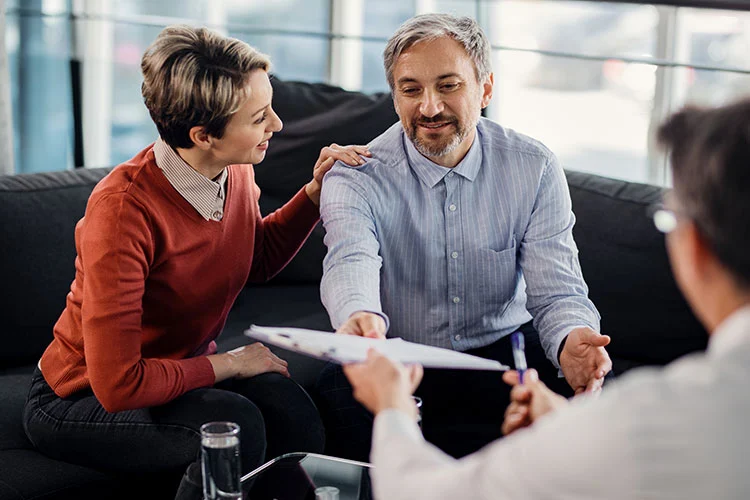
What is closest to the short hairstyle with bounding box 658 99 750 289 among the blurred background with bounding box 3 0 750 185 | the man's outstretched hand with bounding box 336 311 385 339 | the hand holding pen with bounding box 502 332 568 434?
the hand holding pen with bounding box 502 332 568 434

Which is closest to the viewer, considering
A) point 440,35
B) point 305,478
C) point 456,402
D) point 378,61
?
point 305,478

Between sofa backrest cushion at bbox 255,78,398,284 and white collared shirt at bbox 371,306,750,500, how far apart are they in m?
1.61

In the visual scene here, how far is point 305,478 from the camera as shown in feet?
5.05

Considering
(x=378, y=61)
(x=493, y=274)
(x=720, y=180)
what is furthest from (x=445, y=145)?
(x=378, y=61)

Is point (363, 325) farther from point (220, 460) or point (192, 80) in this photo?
point (192, 80)

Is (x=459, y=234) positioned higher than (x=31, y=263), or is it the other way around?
(x=459, y=234)

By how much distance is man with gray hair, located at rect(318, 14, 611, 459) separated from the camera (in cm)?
179

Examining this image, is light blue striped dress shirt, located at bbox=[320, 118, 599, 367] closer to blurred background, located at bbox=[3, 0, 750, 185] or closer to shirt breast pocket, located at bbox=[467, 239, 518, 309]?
shirt breast pocket, located at bbox=[467, 239, 518, 309]

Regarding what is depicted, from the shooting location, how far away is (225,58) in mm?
1625

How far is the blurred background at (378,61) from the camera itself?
124 inches

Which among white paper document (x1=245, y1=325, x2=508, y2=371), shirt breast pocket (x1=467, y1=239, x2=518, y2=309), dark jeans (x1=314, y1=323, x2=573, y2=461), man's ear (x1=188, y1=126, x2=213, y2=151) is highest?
man's ear (x1=188, y1=126, x2=213, y2=151)

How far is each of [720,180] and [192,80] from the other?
101cm

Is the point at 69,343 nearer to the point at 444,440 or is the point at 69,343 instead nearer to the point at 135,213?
the point at 135,213

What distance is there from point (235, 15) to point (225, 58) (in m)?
3.02
